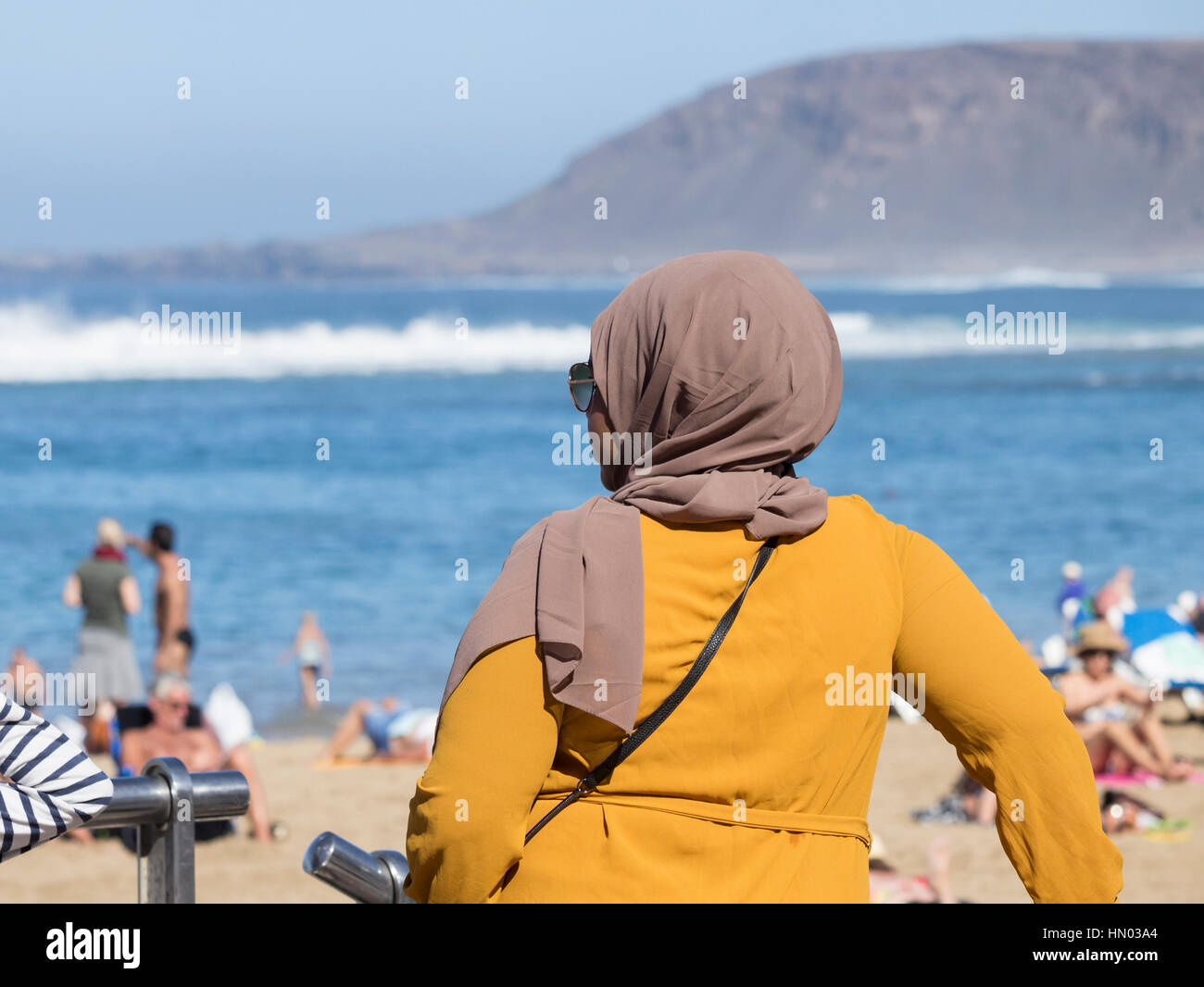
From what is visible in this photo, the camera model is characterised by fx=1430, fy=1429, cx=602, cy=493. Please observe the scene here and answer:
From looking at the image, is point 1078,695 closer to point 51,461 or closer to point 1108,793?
point 1108,793

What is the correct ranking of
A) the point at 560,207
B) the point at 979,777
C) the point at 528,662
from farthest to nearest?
the point at 560,207 < the point at 979,777 < the point at 528,662

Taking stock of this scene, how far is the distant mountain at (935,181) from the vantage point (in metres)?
172

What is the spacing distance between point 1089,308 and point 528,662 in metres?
85.8

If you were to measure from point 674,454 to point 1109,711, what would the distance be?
260 inches

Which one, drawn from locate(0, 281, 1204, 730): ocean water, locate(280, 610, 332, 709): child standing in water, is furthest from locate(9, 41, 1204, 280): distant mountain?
locate(280, 610, 332, 709): child standing in water

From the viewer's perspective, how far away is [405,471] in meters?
22.4

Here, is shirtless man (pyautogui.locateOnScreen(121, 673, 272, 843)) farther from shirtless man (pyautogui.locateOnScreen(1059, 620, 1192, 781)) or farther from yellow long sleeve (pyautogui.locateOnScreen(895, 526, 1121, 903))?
yellow long sleeve (pyautogui.locateOnScreen(895, 526, 1121, 903))

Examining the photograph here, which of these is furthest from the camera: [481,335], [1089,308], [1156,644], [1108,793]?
[1089,308]

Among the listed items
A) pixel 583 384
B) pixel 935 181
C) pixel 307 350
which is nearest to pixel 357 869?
pixel 583 384

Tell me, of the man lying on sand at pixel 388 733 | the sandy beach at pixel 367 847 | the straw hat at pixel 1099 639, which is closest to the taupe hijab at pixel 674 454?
the sandy beach at pixel 367 847

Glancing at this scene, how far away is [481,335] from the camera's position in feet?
163

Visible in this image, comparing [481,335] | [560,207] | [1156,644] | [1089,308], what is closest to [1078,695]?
[1156,644]

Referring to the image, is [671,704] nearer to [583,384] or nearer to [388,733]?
[583,384]

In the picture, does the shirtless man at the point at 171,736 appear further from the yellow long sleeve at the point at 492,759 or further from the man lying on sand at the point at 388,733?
the yellow long sleeve at the point at 492,759
